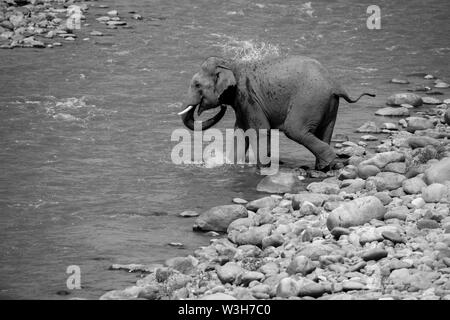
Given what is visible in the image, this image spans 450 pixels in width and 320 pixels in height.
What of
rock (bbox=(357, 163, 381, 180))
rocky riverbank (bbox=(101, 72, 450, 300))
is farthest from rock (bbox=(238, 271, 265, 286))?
rock (bbox=(357, 163, 381, 180))

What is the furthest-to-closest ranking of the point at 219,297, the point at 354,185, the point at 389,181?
the point at 354,185 < the point at 389,181 < the point at 219,297

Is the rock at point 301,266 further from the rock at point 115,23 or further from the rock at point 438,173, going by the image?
the rock at point 115,23

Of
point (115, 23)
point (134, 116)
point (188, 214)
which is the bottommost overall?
point (188, 214)

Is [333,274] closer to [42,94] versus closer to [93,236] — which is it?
[93,236]

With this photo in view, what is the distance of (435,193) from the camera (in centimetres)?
1221

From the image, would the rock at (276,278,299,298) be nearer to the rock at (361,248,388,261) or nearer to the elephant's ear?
the rock at (361,248,388,261)

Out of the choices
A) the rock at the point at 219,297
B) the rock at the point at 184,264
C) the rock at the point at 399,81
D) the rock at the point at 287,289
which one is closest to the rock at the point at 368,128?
the rock at the point at 399,81

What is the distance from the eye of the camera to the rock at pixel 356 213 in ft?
38.7

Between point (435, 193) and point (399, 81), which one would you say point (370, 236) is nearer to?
point (435, 193)

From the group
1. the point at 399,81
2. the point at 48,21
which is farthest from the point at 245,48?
the point at 48,21

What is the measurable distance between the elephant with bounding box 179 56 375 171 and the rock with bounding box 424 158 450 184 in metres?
2.20

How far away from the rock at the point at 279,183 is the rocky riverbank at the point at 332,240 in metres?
0.02

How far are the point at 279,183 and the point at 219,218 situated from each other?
1833 millimetres

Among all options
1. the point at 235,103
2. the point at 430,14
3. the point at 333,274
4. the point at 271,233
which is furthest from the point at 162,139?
the point at 430,14
